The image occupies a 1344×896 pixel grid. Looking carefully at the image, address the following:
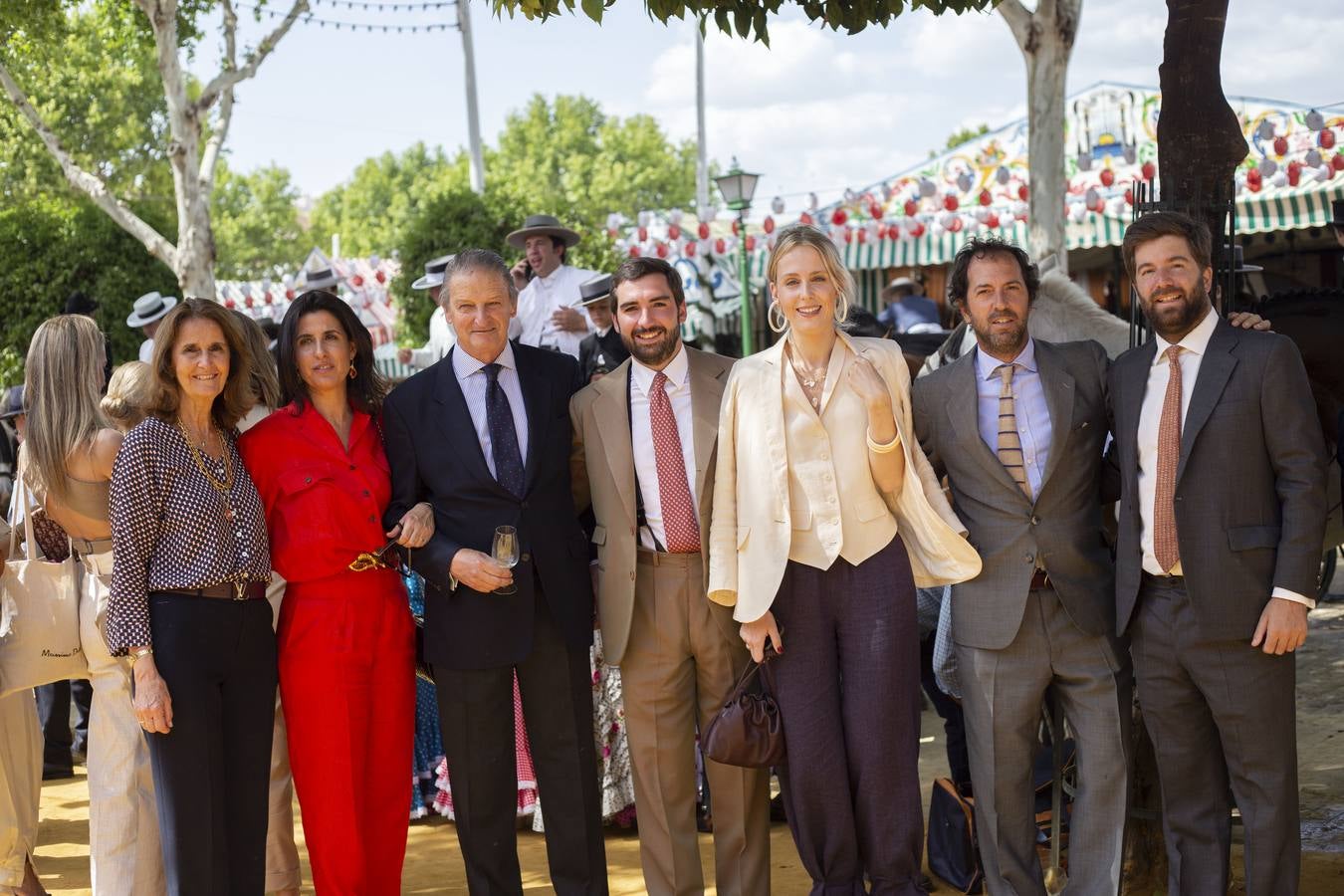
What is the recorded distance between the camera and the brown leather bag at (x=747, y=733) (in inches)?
151

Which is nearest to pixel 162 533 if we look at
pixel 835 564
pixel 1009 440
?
pixel 835 564

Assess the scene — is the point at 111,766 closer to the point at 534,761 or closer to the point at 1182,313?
the point at 534,761

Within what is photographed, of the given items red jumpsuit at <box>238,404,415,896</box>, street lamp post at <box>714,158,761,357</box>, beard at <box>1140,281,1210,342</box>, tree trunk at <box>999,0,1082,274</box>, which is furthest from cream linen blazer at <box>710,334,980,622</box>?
street lamp post at <box>714,158,761,357</box>

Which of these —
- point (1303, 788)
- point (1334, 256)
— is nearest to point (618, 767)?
point (1303, 788)

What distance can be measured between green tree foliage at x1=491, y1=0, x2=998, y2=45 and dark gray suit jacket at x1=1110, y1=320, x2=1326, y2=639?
5.54ft

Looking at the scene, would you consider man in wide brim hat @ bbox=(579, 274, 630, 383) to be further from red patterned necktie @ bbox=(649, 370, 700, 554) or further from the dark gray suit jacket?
the dark gray suit jacket

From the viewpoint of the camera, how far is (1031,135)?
429 inches

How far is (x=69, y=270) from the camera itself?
14.9 m

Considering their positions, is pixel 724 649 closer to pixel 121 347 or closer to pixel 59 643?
pixel 59 643

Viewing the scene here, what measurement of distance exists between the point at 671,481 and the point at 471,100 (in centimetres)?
1897

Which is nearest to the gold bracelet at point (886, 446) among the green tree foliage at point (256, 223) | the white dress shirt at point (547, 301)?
the white dress shirt at point (547, 301)

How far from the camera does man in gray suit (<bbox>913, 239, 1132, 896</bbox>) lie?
3838 millimetres

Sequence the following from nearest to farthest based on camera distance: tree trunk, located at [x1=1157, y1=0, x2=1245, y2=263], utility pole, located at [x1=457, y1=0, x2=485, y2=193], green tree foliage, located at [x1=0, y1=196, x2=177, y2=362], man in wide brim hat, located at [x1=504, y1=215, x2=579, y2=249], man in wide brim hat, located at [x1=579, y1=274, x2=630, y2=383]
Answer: tree trunk, located at [x1=1157, y1=0, x2=1245, y2=263]
man in wide brim hat, located at [x1=579, y1=274, x2=630, y2=383]
man in wide brim hat, located at [x1=504, y1=215, x2=579, y2=249]
green tree foliage, located at [x1=0, y1=196, x2=177, y2=362]
utility pole, located at [x1=457, y1=0, x2=485, y2=193]

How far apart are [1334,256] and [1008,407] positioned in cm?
1283
